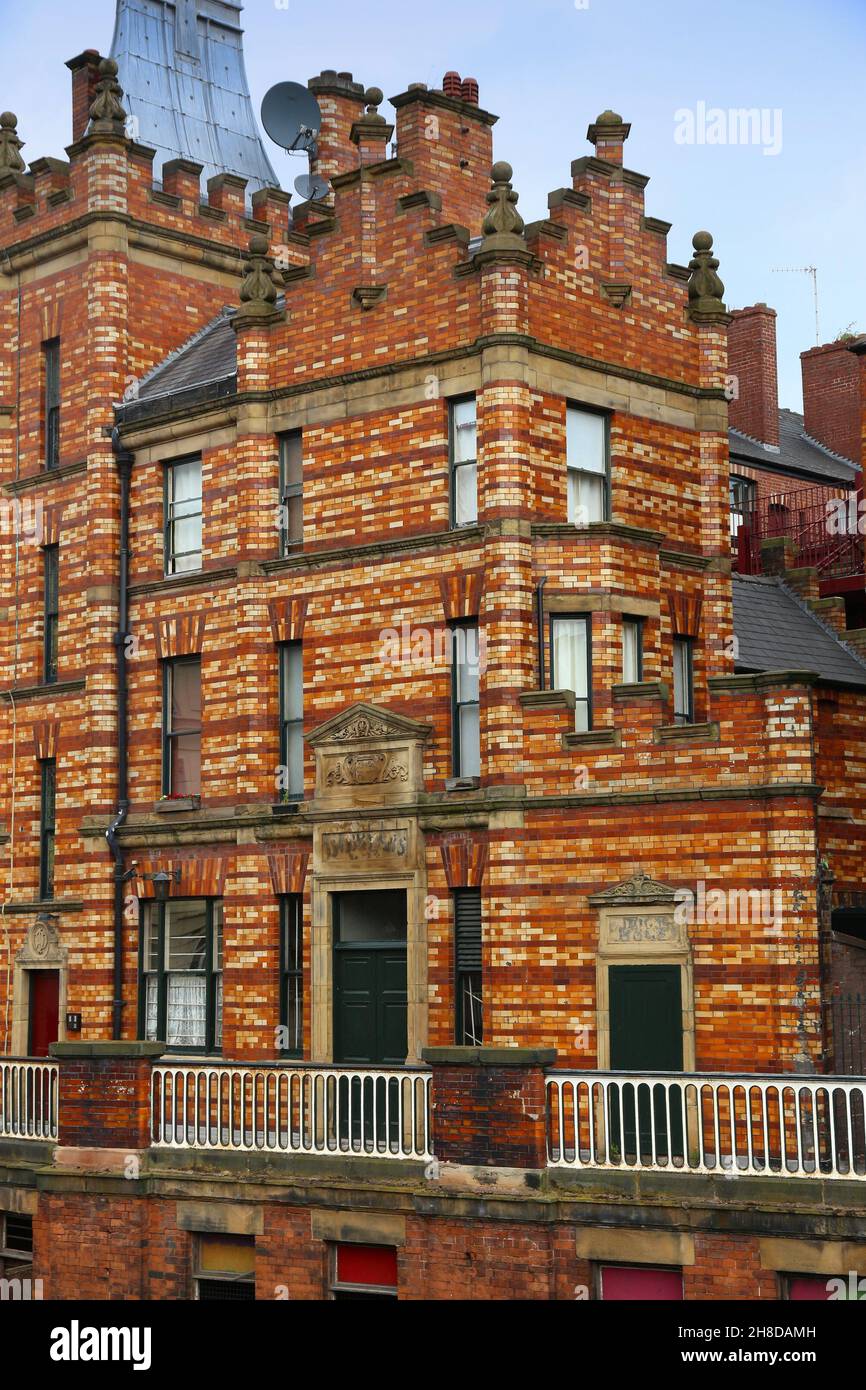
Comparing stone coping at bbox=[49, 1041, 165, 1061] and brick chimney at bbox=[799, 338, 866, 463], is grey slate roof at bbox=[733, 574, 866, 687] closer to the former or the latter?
stone coping at bbox=[49, 1041, 165, 1061]

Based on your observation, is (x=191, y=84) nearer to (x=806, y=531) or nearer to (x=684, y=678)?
(x=806, y=531)

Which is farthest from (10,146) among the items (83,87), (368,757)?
(368,757)

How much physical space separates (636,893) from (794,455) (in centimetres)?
2137

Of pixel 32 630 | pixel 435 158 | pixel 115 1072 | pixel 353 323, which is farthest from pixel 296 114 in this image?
pixel 115 1072

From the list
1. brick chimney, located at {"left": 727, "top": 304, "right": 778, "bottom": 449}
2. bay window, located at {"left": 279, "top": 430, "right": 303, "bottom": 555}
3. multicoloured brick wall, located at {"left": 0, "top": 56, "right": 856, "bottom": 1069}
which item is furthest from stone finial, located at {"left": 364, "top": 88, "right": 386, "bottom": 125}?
brick chimney, located at {"left": 727, "top": 304, "right": 778, "bottom": 449}

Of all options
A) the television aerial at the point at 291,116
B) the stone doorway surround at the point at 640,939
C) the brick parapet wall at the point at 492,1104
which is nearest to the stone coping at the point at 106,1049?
the brick parapet wall at the point at 492,1104

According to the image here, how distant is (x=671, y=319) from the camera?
28094 millimetres

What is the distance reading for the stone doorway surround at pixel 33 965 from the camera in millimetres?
29766

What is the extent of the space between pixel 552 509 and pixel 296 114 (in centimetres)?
1098

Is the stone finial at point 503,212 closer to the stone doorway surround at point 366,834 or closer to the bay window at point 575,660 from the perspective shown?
the bay window at point 575,660
